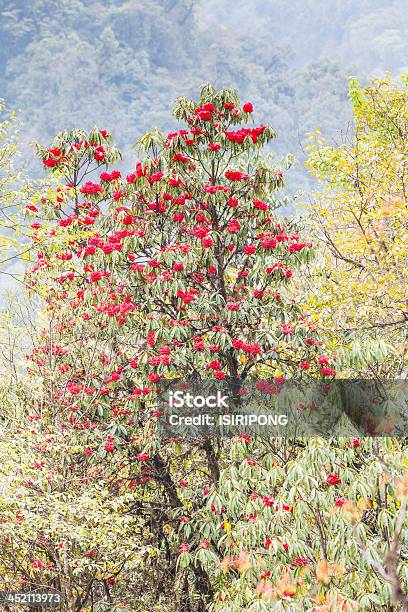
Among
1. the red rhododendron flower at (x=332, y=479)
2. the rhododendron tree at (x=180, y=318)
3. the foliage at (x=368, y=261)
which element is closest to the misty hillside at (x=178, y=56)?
the foliage at (x=368, y=261)

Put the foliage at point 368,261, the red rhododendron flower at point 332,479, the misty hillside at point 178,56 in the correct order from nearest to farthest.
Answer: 1. the red rhododendron flower at point 332,479
2. the foliage at point 368,261
3. the misty hillside at point 178,56

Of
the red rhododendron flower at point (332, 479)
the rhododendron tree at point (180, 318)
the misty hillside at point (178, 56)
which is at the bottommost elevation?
the red rhododendron flower at point (332, 479)

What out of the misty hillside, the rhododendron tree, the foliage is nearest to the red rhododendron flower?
the rhododendron tree

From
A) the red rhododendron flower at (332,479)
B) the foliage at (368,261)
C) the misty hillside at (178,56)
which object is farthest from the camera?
the misty hillside at (178,56)

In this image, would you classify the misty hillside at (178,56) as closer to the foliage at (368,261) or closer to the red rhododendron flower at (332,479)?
the foliage at (368,261)

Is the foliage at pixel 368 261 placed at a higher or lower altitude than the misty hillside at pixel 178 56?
lower

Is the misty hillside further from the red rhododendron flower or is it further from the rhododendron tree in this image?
the red rhododendron flower

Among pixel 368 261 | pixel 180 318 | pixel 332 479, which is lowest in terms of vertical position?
pixel 332 479

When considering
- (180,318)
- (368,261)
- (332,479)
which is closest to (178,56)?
(368,261)

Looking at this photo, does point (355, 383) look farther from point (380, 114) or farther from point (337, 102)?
point (337, 102)

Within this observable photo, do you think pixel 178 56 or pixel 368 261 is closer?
pixel 368 261

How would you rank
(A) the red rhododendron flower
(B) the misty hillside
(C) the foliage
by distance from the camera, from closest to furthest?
(A) the red rhododendron flower
(C) the foliage
(B) the misty hillside

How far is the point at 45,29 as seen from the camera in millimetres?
148250

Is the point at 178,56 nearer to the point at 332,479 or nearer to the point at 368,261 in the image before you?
the point at 368,261
